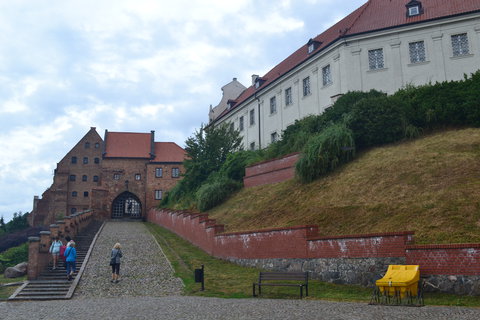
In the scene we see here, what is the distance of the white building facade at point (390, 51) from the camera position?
93.1ft

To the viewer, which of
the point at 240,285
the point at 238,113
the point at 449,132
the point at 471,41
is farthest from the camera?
the point at 238,113

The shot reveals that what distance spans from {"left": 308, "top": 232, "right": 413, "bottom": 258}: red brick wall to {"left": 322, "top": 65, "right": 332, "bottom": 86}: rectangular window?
20093mm

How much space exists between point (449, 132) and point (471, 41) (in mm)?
11541

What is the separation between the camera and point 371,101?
70.7 ft

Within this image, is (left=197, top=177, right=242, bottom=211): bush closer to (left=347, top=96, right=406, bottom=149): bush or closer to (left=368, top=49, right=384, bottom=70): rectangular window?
(left=347, top=96, right=406, bottom=149): bush

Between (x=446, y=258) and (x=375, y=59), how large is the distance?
2207 centimetres

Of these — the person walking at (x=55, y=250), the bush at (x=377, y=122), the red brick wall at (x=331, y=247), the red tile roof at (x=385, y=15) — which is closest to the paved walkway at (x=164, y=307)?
the person walking at (x=55, y=250)

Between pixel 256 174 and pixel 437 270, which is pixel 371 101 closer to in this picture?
pixel 256 174

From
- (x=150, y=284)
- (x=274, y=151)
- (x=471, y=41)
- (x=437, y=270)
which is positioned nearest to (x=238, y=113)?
(x=274, y=151)

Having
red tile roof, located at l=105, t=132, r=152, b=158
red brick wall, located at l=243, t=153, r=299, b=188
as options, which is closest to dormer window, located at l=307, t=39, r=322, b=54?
red brick wall, located at l=243, t=153, r=299, b=188

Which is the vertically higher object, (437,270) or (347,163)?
(347,163)

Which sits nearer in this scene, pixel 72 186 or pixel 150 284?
pixel 150 284

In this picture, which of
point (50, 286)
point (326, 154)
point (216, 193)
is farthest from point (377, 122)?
point (50, 286)

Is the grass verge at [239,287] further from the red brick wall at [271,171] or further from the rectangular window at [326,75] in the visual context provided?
the rectangular window at [326,75]
